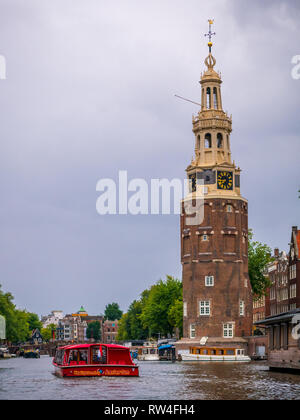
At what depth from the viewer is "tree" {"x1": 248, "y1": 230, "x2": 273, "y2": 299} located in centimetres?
12369

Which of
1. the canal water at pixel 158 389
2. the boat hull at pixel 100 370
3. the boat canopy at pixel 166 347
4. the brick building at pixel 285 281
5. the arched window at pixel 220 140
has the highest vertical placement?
Result: the arched window at pixel 220 140

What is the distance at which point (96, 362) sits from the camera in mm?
59906

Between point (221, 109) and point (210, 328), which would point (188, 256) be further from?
point (221, 109)

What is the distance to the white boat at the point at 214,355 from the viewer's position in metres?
99.9

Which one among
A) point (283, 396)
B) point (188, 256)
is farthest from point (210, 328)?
point (283, 396)

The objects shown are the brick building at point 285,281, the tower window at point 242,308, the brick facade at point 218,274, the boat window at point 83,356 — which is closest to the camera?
the boat window at point 83,356

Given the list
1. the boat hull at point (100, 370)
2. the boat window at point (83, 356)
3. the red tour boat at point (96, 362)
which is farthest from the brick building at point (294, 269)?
the boat hull at point (100, 370)

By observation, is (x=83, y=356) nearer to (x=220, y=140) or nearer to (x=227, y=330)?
(x=227, y=330)

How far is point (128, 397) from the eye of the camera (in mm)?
41312

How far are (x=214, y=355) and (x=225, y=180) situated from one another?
2836 centimetres

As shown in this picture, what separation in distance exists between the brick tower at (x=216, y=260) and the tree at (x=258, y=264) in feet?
27.4

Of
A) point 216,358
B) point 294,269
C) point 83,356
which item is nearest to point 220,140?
point 294,269

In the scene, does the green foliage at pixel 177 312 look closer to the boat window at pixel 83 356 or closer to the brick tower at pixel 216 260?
the brick tower at pixel 216 260

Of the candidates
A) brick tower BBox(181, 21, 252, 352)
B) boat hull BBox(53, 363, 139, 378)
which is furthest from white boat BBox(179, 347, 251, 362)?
boat hull BBox(53, 363, 139, 378)
